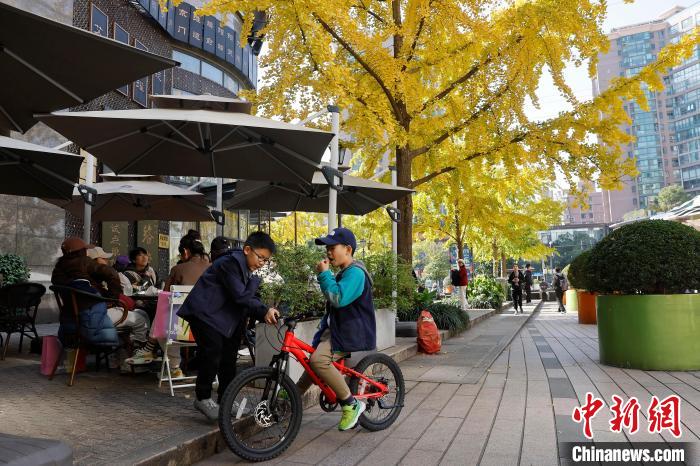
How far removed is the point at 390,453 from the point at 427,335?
5.13 m

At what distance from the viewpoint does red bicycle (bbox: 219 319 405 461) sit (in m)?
3.58

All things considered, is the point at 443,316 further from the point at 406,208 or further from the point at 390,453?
the point at 390,453

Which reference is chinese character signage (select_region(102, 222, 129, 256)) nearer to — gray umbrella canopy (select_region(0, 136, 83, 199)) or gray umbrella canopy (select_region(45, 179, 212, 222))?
gray umbrella canopy (select_region(45, 179, 212, 222))

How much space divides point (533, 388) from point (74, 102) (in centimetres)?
549

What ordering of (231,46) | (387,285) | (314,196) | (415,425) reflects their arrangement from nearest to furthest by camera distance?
(415,425) < (387,285) < (314,196) < (231,46)

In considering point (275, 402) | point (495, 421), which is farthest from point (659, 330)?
point (275, 402)

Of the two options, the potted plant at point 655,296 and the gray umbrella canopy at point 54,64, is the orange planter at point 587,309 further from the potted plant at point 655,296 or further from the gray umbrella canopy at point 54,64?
the gray umbrella canopy at point 54,64

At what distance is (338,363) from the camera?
4.16m

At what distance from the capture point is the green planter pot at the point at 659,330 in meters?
6.58

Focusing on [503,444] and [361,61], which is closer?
[503,444]

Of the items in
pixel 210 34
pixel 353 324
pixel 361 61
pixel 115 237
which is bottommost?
pixel 353 324

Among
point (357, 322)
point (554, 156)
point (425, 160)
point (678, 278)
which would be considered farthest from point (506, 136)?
point (357, 322)

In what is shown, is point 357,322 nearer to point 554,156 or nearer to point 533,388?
point 533,388

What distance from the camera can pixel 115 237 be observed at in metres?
17.4
